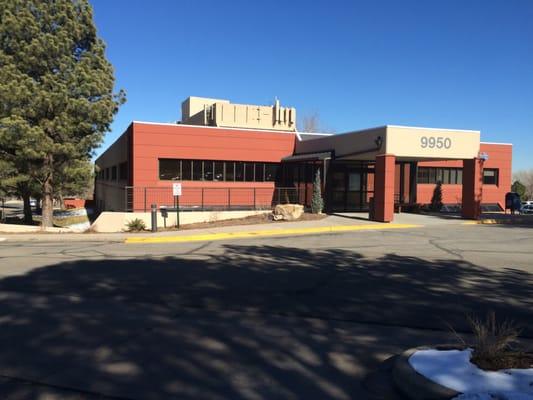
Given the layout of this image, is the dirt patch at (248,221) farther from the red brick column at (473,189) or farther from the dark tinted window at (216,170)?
the red brick column at (473,189)

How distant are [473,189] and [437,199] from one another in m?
7.03

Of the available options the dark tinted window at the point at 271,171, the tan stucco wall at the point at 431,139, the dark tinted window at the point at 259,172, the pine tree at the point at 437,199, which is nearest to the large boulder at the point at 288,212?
the tan stucco wall at the point at 431,139

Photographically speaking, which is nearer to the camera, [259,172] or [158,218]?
[158,218]

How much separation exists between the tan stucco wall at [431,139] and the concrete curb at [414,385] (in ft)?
60.2

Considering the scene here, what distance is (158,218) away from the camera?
23.4 metres

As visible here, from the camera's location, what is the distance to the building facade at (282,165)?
75.4 feet

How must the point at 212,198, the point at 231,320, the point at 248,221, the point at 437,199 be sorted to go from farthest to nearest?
1. the point at 437,199
2. the point at 212,198
3. the point at 248,221
4. the point at 231,320

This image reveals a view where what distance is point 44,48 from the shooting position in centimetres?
2375

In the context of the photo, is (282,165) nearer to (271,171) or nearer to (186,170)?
(271,171)

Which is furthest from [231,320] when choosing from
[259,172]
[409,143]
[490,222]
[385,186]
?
[259,172]

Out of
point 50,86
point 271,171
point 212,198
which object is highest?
point 50,86

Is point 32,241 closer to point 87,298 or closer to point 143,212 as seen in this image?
point 143,212

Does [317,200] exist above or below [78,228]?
above

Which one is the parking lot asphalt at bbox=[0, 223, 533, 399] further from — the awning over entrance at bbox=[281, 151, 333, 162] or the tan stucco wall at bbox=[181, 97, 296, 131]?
the tan stucco wall at bbox=[181, 97, 296, 131]
